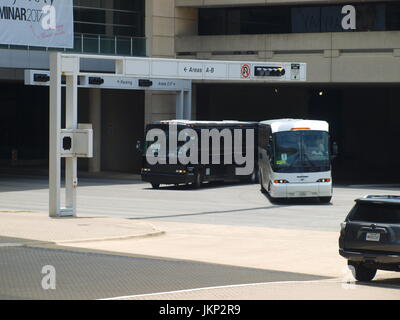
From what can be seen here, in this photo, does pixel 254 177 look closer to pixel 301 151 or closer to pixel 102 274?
pixel 301 151

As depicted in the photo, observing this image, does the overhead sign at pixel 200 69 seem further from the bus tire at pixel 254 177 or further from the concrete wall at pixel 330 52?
the concrete wall at pixel 330 52

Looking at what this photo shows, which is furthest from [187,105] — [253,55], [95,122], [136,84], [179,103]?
[95,122]

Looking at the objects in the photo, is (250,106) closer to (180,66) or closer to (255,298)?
(180,66)

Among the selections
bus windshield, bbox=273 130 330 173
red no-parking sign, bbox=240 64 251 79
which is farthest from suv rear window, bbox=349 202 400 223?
red no-parking sign, bbox=240 64 251 79

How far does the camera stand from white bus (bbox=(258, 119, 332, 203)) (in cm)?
3312

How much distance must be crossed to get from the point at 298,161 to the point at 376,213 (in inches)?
682

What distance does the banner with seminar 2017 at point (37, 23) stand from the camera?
1668 inches

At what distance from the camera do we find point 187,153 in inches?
1547

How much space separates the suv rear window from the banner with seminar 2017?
29.2 metres

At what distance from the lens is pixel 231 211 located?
30672 mm

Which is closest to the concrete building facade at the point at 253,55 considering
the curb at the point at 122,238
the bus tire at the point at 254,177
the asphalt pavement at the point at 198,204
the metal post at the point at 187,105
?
the metal post at the point at 187,105

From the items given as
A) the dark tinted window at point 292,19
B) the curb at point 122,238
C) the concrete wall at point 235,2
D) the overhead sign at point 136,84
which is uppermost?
the concrete wall at point 235,2
